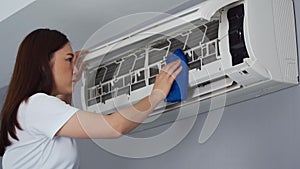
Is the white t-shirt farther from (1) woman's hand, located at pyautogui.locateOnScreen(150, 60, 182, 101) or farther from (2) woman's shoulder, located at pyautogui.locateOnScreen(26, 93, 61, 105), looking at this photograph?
(1) woman's hand, located at pyautogui.locateOnScreen(150, 60, 182, 101)

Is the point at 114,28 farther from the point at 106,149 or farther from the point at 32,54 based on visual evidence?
the point at 32,54

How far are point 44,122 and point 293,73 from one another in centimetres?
68

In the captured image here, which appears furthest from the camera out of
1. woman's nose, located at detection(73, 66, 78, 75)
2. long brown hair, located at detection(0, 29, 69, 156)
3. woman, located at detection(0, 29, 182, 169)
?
woman's nose, located at detection(73, 66, 78, 75)

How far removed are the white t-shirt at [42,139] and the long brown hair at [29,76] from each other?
0.08ft

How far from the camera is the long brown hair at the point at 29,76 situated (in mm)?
1322

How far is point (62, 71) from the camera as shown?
138cm

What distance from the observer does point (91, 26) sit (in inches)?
78.4

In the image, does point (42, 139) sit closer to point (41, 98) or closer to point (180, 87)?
point (41, 98)

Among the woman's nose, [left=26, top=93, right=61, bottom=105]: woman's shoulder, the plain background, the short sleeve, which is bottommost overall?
the plain background

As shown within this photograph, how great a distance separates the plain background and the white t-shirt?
0.44 metres

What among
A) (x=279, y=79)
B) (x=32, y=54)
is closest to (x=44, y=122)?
(x=32, y=54)

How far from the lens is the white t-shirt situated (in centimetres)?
123

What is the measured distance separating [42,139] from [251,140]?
0.62 metres

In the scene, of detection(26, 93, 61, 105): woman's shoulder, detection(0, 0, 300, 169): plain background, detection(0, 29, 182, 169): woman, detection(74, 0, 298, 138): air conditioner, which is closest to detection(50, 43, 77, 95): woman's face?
detection(0, 29, 182, 169): woman
